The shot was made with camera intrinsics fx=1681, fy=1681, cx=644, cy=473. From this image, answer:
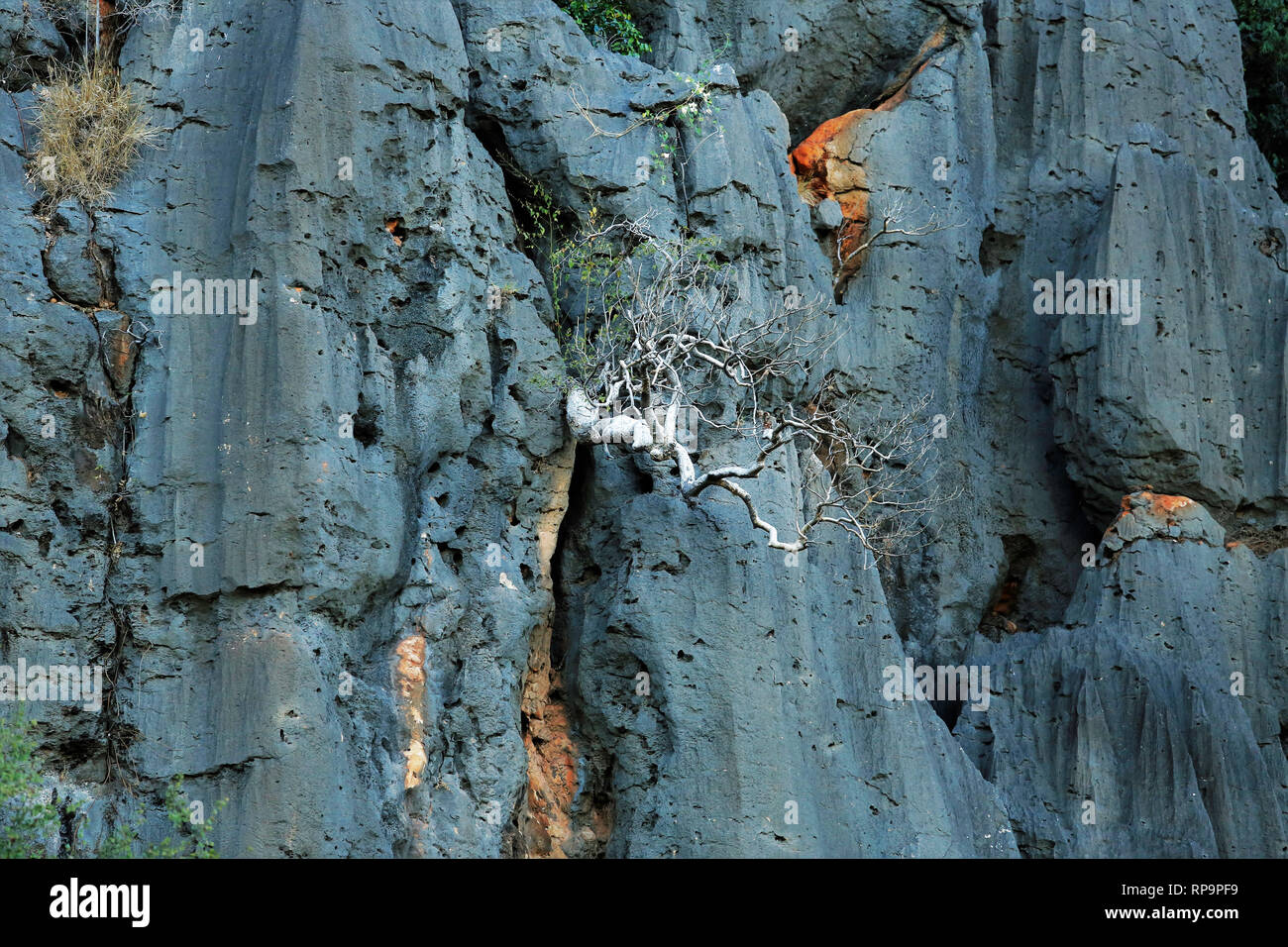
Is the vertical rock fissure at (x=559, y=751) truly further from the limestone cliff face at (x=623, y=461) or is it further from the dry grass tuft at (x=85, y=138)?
the dry grass tuft at (x=85, y=138)

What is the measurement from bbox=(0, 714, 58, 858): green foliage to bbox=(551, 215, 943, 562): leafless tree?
574 centimetres

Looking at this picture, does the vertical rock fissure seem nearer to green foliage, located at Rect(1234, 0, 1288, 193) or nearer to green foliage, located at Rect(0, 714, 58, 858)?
green foliage, located at Rect(0, 714, 58, 858)

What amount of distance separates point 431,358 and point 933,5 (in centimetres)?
878

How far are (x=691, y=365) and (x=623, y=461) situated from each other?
1.18 metres

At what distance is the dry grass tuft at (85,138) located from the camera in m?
14.9

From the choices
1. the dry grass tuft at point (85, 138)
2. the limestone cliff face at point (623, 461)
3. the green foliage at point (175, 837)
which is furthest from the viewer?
the dry grass tuft at point (85, 138)

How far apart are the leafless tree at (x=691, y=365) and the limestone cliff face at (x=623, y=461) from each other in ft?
1.28

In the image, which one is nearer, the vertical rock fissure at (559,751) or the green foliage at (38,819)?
the green foliage at (38,819)

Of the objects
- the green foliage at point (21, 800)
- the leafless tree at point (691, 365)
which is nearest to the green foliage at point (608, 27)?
the leafless tree at point (691, 365)

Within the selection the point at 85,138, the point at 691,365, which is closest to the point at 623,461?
the point at 691,365

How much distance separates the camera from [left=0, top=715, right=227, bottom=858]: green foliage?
12625 mm

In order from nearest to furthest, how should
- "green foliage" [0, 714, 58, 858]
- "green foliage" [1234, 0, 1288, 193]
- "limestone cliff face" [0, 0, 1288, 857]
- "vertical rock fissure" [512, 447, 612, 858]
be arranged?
"green foliage" [0, 714, 58, 858] < "limestone cliff face" [0, 0, 1288, 857] < "vertical rock fissure" [512, 447, 612, 858] < "green foliage" [1234, 0, 1288, 193]

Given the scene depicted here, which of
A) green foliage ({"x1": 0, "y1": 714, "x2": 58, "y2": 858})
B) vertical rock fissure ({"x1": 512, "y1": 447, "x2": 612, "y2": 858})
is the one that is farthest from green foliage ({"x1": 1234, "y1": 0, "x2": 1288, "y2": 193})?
green foliage ({"x1": 0, "y1": 714, "x2": 58, "y2": 858})

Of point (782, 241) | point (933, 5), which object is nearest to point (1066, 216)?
point (933, 5)
